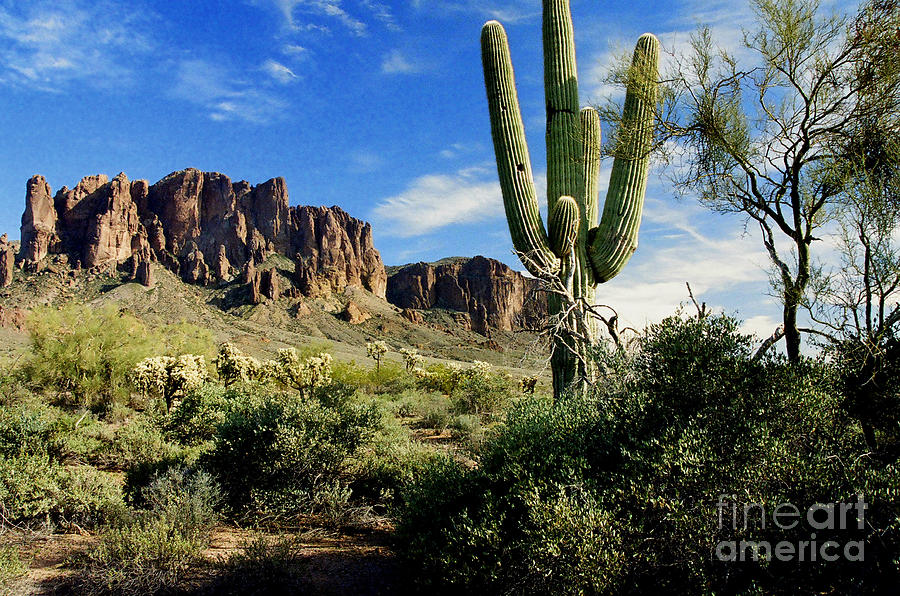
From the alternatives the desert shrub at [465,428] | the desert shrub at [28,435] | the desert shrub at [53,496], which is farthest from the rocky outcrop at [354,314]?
the desert shrub at [53,496]

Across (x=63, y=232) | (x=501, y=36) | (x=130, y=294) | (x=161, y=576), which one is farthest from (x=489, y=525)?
(x=63, y=232)

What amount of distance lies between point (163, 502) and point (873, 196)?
345 inches

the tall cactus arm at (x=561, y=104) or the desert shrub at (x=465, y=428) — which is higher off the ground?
the tall cactus arm at (x=561, y=104)

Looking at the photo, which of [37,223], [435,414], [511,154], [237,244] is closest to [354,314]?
[237,244]

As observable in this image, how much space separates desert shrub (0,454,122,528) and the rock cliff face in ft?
273

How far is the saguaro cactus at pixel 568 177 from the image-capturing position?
7.97 metres

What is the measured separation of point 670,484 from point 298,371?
59.7 ft

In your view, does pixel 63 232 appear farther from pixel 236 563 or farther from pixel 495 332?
pixel 236 563

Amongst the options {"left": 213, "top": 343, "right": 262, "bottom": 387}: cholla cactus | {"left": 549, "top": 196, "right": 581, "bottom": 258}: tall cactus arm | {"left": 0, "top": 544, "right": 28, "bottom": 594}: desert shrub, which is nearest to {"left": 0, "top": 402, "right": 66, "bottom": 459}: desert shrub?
{"left": 0, "top": 544, "right": 28, "bottom": 594}: desert shrub

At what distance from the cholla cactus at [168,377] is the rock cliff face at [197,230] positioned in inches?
2882

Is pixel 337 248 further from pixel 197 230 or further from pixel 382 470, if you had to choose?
pixel 382 470

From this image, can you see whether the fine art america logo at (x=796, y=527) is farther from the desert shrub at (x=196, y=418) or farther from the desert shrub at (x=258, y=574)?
the desert shrub at (x=196, y=418)

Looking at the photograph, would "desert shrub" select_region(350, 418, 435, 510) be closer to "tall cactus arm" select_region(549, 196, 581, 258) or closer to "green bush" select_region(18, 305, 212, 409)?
"tall cactus arm" select_region(549, 196, 581, 258)

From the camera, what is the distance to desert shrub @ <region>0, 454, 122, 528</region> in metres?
6.74
